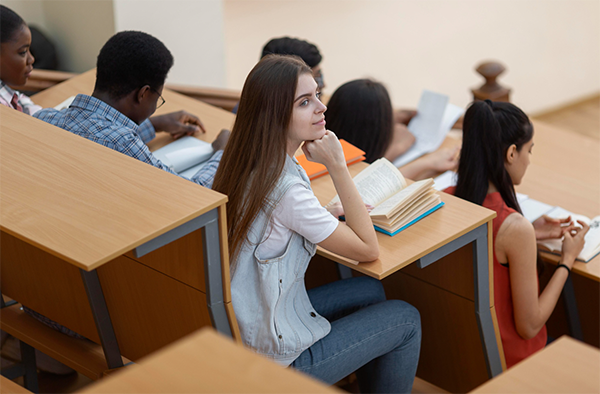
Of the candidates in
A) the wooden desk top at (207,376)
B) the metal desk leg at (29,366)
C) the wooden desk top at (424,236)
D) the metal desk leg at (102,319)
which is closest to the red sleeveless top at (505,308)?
the wooden desk top at (424,236)

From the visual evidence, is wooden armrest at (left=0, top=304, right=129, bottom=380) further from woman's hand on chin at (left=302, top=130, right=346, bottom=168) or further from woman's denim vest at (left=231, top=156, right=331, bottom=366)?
woman's hand on chin at (left=302, top=130, right=346, bottom=168)

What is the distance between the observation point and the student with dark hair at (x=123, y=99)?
5.51 feet

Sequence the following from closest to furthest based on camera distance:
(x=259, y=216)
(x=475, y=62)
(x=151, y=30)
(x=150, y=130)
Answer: (x=259, y=216), (x=150, y=130), (x=151, y=30), (x=475, y=62)

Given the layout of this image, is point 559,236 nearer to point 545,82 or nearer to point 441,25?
point 441,25

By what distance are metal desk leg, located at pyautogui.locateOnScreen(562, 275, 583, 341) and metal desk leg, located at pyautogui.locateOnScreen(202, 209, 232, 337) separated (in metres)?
1.22

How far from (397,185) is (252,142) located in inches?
18.2

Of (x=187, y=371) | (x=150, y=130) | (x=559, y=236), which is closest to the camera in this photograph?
(x=187, y=371)

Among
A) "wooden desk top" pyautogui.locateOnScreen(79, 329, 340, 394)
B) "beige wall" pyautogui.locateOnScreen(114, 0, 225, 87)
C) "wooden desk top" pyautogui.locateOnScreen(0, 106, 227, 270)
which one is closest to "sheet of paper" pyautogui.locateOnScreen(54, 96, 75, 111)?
"wooden desk top" pyautogui.locateOnScreen(0, 106, 227, 270)

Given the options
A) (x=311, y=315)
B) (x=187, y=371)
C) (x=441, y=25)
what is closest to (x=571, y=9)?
(x=441, y=25)

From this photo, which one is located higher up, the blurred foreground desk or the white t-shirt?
the white t-shirt

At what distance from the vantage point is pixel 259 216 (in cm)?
138

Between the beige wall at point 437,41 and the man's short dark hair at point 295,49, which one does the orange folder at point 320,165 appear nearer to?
the man's short dark hair at point 295,49

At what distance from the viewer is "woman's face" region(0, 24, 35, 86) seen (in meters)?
2.06

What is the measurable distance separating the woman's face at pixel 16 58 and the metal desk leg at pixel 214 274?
48.2 inches
